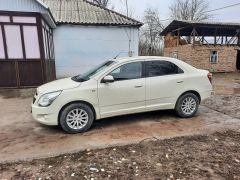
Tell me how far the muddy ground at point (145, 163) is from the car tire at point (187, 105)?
156 cm

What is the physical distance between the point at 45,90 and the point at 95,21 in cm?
1111

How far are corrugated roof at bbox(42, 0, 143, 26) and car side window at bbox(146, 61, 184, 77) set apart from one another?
10.0 metres

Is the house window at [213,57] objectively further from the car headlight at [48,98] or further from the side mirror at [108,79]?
the car headlight at [48,98]

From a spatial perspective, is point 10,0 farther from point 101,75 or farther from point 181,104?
point 181,104

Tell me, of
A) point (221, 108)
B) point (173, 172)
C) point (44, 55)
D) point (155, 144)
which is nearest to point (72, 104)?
point (155, 144)

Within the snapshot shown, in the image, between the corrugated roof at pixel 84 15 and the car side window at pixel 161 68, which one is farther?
the corrugated roof at pixel 84 15

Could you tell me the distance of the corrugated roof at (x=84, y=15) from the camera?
15016 mm

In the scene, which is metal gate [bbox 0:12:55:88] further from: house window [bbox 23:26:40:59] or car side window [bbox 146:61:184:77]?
car side window [bbox 146:61:184:77]

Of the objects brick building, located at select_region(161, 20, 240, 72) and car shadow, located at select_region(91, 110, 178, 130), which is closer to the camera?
car shadow, located at select_region(91, 110, 178, 130)

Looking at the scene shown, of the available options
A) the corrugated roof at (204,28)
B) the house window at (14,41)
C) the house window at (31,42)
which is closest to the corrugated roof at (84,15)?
the house window at (31,42)

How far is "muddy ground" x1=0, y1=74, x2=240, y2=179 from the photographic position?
3404 mm

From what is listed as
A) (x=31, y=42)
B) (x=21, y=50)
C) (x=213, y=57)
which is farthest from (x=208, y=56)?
(x=21, y=50)

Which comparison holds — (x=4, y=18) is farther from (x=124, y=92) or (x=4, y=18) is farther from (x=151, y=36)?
(x=151, y=36)

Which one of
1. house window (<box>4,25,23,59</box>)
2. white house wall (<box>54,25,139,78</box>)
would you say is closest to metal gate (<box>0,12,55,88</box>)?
house window (<box>4,25,23,59</box>)
